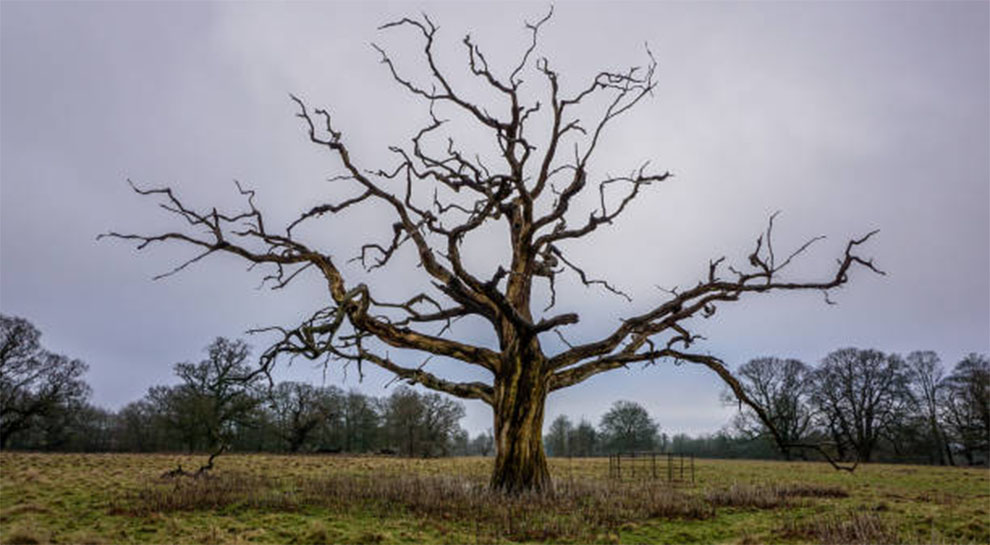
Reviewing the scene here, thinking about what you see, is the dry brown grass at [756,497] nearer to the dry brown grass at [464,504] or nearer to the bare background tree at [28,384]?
the dry brown grass at [464,504]

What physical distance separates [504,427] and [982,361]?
55.8m

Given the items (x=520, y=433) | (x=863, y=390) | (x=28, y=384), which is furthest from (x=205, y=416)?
(x=863, y=390)

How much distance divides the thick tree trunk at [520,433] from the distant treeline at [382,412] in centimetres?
3247

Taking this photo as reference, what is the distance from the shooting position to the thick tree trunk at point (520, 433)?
12750mm

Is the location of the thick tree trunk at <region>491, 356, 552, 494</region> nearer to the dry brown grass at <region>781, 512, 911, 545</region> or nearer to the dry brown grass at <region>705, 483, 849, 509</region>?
the dry brown grass at <region>705, 483, 849, 509</region>

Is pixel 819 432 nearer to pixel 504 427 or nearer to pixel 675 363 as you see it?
pixel 675 363

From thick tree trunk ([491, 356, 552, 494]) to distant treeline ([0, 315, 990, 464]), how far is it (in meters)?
32.5

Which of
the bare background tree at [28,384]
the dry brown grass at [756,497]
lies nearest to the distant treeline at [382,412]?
the bare background tree at [28,384]

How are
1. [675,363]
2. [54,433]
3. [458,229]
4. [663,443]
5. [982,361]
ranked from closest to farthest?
[458,229], [675,363], [54,433], [982,361], [663,443]

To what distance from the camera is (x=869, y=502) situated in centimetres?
1380

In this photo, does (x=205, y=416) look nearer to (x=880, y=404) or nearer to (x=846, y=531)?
(x=846, y=531)

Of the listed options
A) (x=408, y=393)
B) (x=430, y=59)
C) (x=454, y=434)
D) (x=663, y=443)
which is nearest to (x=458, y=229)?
(x=430, y=59)

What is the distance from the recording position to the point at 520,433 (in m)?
13.0

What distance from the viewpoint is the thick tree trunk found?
1275 centimetres
